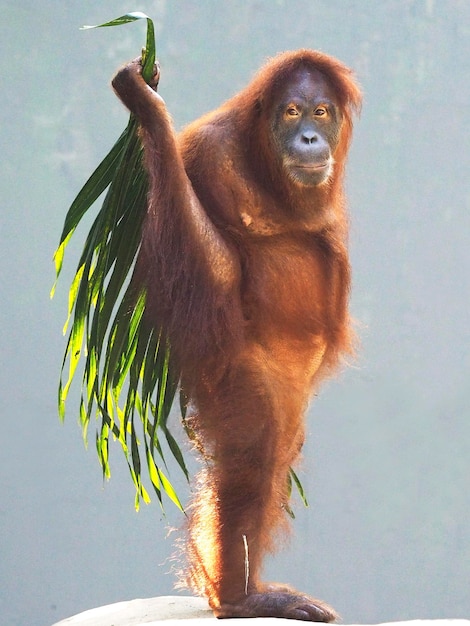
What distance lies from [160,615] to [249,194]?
47.2 inches

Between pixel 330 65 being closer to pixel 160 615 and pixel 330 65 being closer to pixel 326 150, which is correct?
pixel 326 150

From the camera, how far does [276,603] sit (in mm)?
2984

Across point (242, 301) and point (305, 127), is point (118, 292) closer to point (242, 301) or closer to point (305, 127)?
point (242, 301)

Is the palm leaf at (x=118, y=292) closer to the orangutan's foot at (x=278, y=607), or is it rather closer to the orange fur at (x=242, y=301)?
the orange fur at (x=242, y=301)

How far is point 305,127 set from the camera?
3.06m

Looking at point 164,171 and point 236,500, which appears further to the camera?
point 236,500

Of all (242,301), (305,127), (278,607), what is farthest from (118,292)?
(278,607)

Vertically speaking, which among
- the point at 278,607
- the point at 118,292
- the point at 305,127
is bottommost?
the point at 278,607


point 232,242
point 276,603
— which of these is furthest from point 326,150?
point 276,603

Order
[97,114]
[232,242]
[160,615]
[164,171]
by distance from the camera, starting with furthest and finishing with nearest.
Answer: [97,114] < [160,615] < [232,242] < [164,171]

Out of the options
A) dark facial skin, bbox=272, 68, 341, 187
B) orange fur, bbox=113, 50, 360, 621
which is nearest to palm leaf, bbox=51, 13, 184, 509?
orange fur, bbox=113, 50, 360, 621

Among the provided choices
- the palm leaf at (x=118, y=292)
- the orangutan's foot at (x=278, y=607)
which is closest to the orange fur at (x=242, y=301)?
the orangutan's foot at (x=278, y=607)

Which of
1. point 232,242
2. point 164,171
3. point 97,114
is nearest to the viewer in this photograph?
point 164,171

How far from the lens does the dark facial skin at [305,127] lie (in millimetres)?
3029
